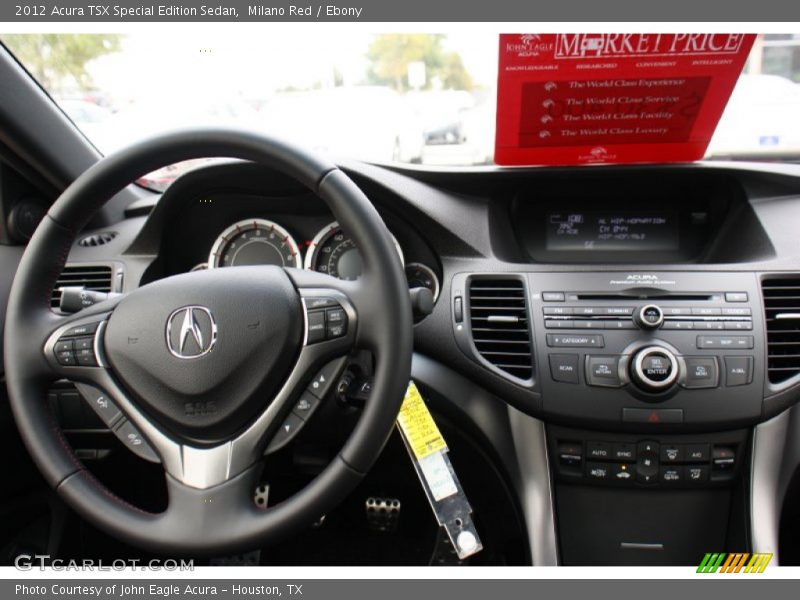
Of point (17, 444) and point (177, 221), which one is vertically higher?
point (177, 221)

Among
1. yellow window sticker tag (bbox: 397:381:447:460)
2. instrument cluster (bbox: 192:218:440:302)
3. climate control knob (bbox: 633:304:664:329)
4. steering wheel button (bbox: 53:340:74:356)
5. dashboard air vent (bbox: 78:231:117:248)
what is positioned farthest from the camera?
dashboard air vent (bbox: 78:231:117:248)

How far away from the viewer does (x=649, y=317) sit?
1379 millimetres

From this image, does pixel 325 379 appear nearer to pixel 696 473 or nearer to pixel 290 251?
pixel 290 251

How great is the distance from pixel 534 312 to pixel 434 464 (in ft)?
1.45

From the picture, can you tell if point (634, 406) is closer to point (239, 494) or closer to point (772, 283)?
point (772, 283)

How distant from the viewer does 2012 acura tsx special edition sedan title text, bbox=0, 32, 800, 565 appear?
41.9 inches

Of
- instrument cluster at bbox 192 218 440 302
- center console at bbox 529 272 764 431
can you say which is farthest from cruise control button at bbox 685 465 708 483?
instrument cluster at bbox 192 218 440 302

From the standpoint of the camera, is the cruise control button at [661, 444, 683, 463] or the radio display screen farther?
the radio display screen

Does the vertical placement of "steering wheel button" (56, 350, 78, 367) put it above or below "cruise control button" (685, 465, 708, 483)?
above

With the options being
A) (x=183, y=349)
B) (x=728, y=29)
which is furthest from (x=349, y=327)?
(x=728, y=29)

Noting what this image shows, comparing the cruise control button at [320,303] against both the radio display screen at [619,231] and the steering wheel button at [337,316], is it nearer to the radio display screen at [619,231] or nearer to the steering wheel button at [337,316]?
the steering wheel button at [337,316]

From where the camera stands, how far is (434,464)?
50.4 inches

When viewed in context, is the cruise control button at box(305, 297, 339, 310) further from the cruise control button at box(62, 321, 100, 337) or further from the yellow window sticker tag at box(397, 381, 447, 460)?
the cruise control button at box(62, 321, 100, 337)

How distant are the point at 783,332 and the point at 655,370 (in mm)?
343
